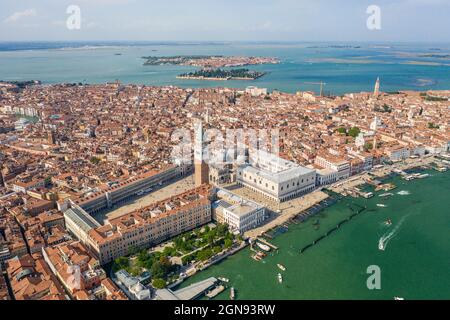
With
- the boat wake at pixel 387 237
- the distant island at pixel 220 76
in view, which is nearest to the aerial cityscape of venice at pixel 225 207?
the boat wake at pixel 387 237

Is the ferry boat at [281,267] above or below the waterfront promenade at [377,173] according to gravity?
below

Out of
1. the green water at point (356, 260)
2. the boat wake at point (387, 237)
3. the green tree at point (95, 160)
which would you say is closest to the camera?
the green water at point (356, 260)

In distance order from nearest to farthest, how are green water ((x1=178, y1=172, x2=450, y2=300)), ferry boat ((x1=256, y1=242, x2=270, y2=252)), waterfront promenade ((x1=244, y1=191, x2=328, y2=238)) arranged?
1. green water ((x1=178, y1=172, x2=450, y2=300))
2. ferry boat ((x1=256, y1=242, x2=270, y2=252))
3. waterfront promenade ((x1=244, y1=191, x2=328, y2=238))

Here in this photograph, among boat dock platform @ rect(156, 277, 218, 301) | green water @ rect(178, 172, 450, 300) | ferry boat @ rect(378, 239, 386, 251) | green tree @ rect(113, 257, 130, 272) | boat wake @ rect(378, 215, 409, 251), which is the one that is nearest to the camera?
boat dock platform @ rect(156, 277, 218, 301)

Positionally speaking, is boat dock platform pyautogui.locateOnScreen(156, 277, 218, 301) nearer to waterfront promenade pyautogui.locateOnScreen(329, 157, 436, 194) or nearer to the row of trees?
waterfront promenade pyautogui.locateOnScreen(329, 157, 436, 194)

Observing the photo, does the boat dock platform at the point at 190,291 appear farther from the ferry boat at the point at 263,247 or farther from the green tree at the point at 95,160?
the green tree at the point at 95,160

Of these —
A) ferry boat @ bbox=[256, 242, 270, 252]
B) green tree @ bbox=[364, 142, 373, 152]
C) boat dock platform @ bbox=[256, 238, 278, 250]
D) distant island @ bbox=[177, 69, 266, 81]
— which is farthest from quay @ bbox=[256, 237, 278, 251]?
distant island @ bbox=[177, 69, 266, 81]

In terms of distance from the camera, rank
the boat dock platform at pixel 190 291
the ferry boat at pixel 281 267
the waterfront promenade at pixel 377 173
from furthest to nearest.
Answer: the waterfront promenade at pixel 377 173 → the ferry boat at pixel 281 267 → the boat dock platform at pixel 190 291
